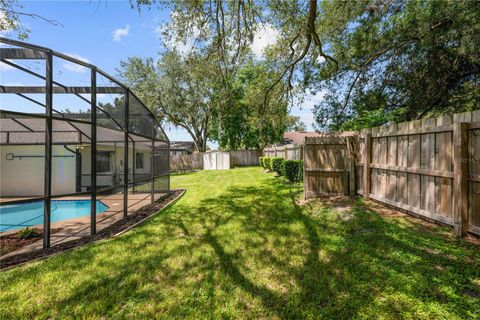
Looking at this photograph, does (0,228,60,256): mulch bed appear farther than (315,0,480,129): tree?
No

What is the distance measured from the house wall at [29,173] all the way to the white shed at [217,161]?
1182 centimetres

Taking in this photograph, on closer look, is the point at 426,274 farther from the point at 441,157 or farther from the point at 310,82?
the point at 310,82

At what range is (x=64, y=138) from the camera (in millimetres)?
8836

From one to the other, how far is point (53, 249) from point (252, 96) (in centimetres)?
865

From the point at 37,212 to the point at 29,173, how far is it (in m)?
3.33

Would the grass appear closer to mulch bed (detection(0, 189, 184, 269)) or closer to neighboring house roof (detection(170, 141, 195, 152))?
mulch bed (detection(0, 189, 184, 269))

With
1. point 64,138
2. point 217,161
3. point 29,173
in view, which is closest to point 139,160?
point 64,138

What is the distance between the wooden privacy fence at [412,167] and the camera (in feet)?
10.0

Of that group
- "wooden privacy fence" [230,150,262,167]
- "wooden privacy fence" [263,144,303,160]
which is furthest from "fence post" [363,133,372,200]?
"wooden privacy fence" [230,150,262,167]

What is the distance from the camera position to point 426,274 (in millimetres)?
2494

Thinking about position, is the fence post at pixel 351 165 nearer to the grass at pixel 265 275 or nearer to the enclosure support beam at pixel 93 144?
the grass at pixel 265 275

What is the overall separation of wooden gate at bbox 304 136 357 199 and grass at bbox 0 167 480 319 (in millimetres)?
1809

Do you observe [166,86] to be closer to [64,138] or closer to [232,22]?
[64,138]

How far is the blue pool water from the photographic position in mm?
6602
